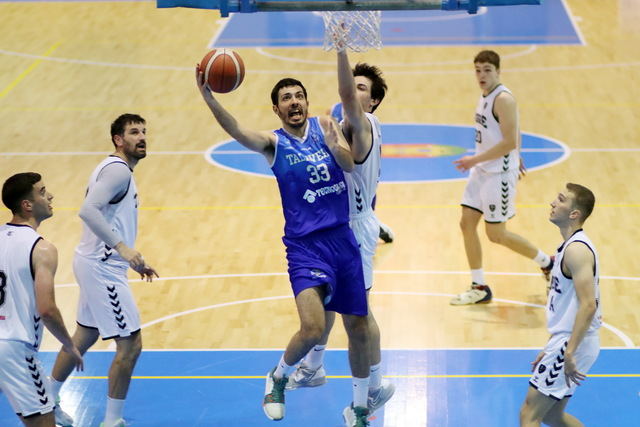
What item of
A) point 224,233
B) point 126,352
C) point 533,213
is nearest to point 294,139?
point 126,352

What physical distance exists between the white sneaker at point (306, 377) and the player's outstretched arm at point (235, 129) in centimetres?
184

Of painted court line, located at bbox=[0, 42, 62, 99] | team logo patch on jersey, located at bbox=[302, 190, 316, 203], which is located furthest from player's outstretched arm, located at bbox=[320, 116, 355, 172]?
painted court line, located at bbox=[0, 42, 62, 99]

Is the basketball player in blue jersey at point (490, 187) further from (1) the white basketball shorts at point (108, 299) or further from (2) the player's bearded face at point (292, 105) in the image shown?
(1) the white basketball shorts at point (108, 299)

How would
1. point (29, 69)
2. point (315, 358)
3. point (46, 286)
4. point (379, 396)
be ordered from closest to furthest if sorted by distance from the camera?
point (46, 286) → point (379, 396) → point (315, 358) → point (29, 69)

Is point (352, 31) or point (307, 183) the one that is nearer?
point (307, 183)

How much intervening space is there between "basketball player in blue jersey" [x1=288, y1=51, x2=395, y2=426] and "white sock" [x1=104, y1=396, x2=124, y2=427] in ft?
4.43

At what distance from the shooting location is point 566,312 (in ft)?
21.5

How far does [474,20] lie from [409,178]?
8.87 metres

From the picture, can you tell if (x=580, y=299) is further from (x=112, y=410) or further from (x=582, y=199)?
(x=112, y=410)

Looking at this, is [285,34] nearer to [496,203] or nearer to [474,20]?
[474,20]

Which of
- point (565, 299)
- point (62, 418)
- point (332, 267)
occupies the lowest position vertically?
point (62, 418)

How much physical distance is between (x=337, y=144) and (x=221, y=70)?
90 cm

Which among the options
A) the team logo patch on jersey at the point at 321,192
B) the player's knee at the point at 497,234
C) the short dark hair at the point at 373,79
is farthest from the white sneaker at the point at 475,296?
the team logo patch on jersey at the point at 321,192

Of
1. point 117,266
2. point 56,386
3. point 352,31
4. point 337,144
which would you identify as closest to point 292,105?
point 337,144
